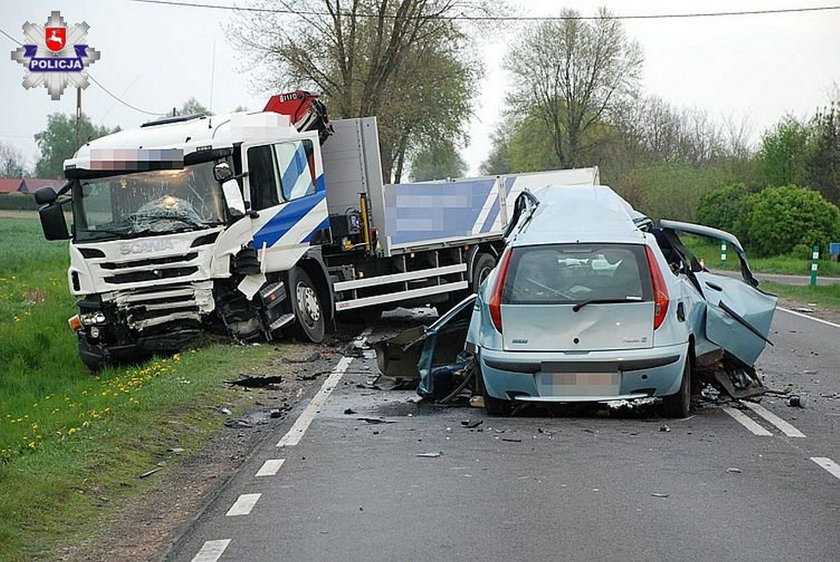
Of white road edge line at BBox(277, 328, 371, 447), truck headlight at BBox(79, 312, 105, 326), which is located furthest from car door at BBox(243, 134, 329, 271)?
truck headlight at BBox(79, 312, 105, 326)

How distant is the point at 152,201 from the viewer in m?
15.0

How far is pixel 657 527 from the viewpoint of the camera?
6246 mm

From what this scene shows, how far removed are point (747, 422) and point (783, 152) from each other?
47317mm

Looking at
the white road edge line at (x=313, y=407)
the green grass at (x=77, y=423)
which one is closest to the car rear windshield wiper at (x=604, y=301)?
the white road edge line at (x=313, y=407)

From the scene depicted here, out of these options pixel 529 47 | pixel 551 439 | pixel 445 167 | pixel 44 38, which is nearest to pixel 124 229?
pixel 551 439

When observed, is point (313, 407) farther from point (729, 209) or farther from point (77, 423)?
point (729, 209)

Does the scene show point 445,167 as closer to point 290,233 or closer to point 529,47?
point 529,47

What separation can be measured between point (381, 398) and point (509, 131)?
237ft

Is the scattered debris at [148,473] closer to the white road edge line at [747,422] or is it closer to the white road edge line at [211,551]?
the white road edge line at [211,551]

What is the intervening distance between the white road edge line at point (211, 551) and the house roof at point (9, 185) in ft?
217

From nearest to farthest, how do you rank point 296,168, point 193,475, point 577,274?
point 193,475 < point 577,274 < point 296,168

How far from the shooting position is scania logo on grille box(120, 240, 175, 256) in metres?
14.7

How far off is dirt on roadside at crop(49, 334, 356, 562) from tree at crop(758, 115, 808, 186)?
Result: 4364cm

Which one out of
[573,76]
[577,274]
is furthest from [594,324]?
[573,76]
